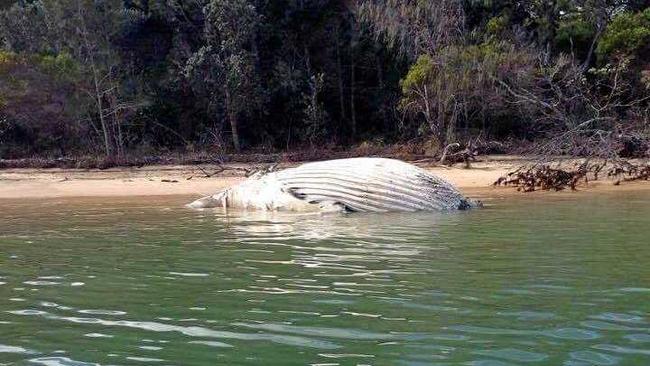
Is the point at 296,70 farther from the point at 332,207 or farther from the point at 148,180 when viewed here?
the point at 332,207

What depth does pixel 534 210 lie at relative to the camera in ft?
39.3

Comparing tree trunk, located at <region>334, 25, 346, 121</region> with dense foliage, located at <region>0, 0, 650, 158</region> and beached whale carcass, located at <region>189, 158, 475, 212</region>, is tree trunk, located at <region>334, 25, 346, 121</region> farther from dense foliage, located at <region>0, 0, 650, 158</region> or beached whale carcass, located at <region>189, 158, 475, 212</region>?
beached whale carcass, located at <region>189, 158, 475, 212</region>

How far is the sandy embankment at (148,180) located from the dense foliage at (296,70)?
532 centimetres

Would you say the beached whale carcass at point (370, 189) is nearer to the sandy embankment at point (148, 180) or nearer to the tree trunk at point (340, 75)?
the sandy embankment at point (148, 180)

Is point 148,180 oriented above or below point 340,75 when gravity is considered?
below

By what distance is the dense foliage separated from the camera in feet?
88.9

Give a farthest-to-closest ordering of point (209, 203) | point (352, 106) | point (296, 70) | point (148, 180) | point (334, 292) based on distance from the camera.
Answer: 1. point (352, 106)
2. point (296, 70)
3. point (148, 180)
4. point (209, 203)
5. point (334, 292)

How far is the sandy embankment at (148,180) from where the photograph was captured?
1756 centimetres

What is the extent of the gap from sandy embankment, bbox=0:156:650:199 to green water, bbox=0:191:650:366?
6.67m

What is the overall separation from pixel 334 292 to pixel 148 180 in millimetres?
14407

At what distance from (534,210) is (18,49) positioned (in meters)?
23.8

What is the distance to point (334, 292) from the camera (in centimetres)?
600

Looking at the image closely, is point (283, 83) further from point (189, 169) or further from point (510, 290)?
point (510, 290)

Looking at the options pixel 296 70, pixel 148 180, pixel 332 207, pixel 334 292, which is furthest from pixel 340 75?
pixel 334 292
